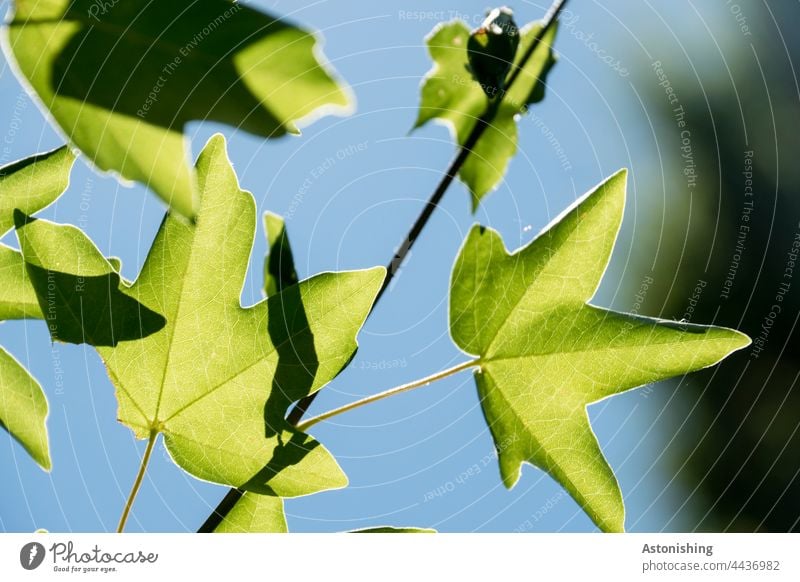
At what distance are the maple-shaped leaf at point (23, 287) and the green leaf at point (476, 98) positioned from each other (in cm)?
28

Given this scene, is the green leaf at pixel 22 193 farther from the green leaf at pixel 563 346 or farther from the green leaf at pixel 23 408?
the green leaf at pixel 563 346

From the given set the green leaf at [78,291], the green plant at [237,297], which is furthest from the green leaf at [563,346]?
the green leaf at [78,291]

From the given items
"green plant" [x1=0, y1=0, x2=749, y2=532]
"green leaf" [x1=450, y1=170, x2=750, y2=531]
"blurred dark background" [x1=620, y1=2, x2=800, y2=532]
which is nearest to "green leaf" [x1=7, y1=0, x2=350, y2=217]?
"green plant" [x1=0, y1=0, x2=749, y2=532]

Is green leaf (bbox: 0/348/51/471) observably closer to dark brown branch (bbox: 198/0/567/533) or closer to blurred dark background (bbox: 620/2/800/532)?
dark brown branch (bbox: 198/0/567/533)

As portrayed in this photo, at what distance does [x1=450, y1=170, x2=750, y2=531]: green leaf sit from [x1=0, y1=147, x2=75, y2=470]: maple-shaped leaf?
0.29 meters

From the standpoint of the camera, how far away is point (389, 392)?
1.50ft

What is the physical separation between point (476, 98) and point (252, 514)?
36 centimetres

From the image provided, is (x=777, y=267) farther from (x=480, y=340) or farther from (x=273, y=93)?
(x=273, y=93)

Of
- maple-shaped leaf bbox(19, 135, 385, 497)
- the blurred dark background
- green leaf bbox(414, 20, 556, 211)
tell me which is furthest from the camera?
the blurred dark background

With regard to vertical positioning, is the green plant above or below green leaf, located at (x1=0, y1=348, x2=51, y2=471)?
above

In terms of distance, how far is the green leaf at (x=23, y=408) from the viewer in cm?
47

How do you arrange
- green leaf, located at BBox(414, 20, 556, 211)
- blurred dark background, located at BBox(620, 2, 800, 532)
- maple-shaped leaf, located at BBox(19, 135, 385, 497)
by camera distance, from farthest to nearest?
blurred dark background, located at BBox(620, 2, 800, 532) < green leaf, located at BBox(414, 20, 556, 211) < maple-shaped leaf, located at BBox(19, 135, 385, 497)

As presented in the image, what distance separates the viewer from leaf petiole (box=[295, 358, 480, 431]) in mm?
432
